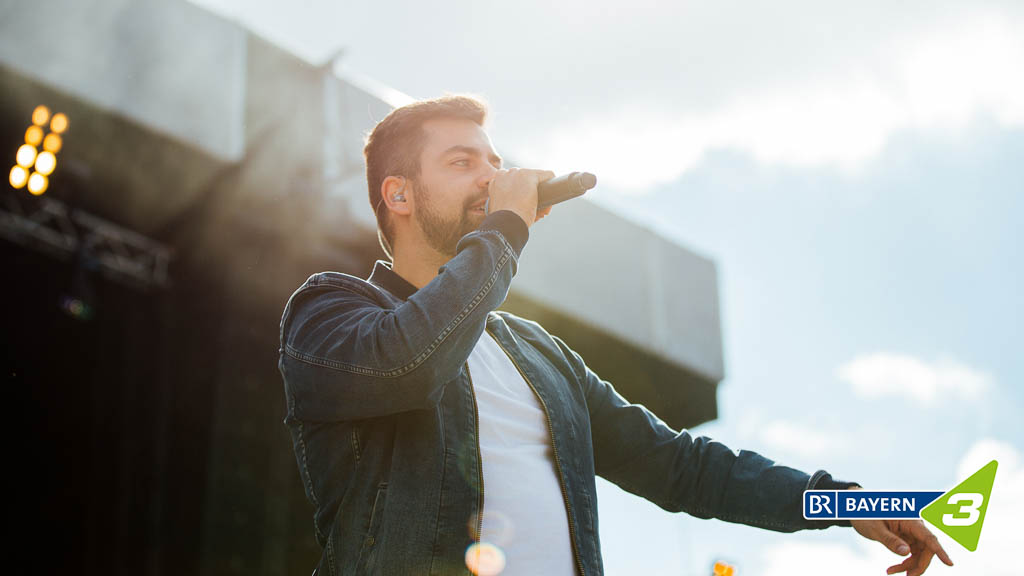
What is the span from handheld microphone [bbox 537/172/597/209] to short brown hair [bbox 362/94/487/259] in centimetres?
41

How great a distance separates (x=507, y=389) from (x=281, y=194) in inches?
174

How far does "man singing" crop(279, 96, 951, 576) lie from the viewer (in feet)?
4.30

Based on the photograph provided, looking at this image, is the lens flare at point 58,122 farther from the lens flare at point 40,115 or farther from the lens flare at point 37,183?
the lens flare at point 37,183

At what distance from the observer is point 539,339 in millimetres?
1784

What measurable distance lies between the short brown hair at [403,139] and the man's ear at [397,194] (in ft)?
0.05

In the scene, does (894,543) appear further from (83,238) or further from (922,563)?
(83,238)

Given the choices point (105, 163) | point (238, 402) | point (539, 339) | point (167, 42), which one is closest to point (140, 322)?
point (238, 402)

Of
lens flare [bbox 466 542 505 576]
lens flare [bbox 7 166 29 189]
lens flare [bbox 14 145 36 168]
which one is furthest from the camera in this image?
lens flare [bbox 7 166 29 189]

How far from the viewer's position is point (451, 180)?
1795mm

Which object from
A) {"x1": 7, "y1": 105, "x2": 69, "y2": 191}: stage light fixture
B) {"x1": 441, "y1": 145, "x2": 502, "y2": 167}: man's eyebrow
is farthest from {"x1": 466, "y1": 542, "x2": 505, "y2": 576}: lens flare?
{"x1": 7, "y1": 105, "x2": 69, "y2": 191}: stage light fixture

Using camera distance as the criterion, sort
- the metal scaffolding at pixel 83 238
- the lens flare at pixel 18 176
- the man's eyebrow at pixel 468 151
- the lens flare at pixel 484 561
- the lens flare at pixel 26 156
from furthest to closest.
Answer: the metal scaffolding at pixel 83 238
the lens flare at pixel 18 176
the lens flare at pixel 26 156
the man's eyebrow at pixel 468 151
the lens flare at pixel 484 561

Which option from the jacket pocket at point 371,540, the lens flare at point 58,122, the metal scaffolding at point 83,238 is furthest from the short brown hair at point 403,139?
the metal scaffolding at point 83,238

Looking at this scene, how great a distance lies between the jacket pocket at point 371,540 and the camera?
130cm

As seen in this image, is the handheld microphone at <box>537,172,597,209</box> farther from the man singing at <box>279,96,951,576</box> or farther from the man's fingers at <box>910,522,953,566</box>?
the man's fingers at <box>910,522,953,566</box>
